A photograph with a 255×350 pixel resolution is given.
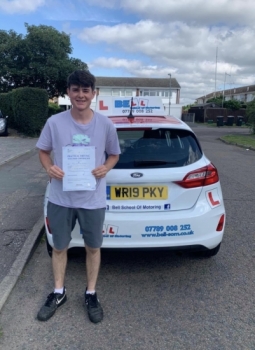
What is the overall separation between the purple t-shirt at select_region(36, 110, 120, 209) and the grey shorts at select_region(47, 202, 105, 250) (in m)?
0.06

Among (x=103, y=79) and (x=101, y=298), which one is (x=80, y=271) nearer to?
(x=101, y=298)

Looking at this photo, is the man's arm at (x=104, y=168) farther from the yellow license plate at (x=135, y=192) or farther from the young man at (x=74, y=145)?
the yellow license plate at (x=135, y=192)

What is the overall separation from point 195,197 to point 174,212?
0.85ft

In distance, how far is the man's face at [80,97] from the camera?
2.98 metres

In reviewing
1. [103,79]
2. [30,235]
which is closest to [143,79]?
[103,79]

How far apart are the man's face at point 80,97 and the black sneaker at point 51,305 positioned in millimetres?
1623

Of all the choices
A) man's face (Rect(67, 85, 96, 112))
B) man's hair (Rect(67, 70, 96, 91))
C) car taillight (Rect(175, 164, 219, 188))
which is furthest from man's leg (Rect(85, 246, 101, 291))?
man's hair (Rect(67, 70, 96, 91))

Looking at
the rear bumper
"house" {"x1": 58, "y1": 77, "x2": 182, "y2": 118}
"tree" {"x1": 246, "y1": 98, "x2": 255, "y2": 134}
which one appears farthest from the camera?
"house" {"x1": 58, "y1": 77, "x2": 182, "y2": 118}

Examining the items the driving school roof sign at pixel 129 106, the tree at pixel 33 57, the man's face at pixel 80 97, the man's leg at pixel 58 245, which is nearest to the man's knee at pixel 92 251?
the man's leg at pixel 58 245

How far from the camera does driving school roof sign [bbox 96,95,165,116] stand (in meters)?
4.68

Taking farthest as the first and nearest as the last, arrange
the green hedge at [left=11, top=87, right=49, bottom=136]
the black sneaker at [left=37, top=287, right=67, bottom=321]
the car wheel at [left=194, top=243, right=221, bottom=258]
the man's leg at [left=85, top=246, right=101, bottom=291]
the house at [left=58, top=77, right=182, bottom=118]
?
the house at [left=58, top=77, right=182, bottom=118]
the green hedge at [left=11, top=87, right=49, bottom=136]
the car wheel at [left=194, top=243, right=221, bottom=258]
the man's leg at [left=85, top=246, right=101, bottom=291]
the black sneaker at [left=37, top=287, right=67, bottom=321]

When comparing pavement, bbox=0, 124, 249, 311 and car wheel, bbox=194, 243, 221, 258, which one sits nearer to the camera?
pavement, bbox=0, 124, 249, 311

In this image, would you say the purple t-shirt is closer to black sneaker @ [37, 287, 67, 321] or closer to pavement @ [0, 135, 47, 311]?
black sneaker @ [37, 287, 67, 321]

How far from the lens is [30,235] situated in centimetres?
503
